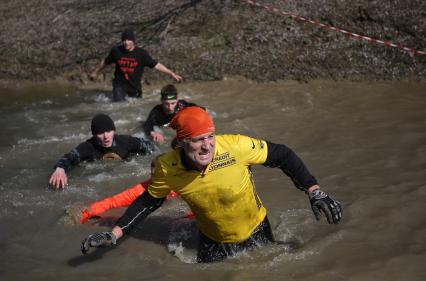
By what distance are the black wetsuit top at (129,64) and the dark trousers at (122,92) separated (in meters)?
0.03

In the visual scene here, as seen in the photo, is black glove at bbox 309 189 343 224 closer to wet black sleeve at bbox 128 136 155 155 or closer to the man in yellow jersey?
the man in yellow jersey

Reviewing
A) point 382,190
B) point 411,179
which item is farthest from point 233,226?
point 411,179

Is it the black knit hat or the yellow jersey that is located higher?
the yellow jersey

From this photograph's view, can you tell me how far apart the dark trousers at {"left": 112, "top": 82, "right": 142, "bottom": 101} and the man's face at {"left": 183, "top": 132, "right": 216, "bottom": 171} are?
6938mm

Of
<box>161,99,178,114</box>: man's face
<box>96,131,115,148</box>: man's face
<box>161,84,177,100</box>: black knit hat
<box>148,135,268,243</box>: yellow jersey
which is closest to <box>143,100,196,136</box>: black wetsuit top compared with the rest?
<box>161,99,178,114</box>: man's face

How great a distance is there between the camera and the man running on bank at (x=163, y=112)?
8.15m

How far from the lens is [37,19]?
1491cm

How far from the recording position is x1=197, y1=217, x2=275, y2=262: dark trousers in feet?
15.0

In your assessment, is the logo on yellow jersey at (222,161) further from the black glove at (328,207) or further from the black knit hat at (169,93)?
the black knit hat at (169,93)

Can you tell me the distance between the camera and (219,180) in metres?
4.01

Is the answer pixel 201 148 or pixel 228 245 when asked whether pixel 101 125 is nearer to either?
pixel 228 245

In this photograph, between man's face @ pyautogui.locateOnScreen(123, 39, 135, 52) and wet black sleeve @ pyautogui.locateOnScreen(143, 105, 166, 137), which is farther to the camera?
man's face @ pyautogui.locateOnScreen(123, 39, 135, 52)

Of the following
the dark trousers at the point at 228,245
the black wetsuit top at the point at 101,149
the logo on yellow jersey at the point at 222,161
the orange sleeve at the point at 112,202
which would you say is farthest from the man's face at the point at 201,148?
the black wetsuit top at the point at 101,149

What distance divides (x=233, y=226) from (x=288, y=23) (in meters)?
8.43
